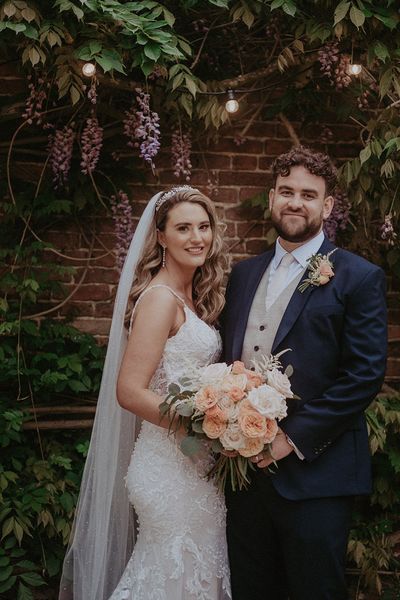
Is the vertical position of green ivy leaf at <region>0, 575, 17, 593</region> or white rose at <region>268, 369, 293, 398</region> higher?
white rose at <region>268, 369, 293, 398</region>

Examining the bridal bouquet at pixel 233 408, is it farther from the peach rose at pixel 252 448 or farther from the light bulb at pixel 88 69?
the light bulb at pixel 88 69

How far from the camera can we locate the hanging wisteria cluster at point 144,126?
3.43 metres

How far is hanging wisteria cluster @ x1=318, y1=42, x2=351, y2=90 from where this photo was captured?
3533 millimetres

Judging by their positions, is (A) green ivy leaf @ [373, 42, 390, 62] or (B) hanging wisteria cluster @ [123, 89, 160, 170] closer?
(A) green ivy leaf @ [373, 42, 390, 62]

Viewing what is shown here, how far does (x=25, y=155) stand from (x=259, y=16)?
1402 mm

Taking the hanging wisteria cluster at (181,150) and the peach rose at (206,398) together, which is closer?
the peach rose at (206,398)

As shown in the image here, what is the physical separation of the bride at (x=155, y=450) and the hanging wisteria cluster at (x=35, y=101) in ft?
3.42

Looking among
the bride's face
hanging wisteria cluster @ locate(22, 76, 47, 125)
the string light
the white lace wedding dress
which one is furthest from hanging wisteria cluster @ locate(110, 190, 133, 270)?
the white lace wedding dress

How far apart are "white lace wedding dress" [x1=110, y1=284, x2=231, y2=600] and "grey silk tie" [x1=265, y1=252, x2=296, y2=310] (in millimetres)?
290

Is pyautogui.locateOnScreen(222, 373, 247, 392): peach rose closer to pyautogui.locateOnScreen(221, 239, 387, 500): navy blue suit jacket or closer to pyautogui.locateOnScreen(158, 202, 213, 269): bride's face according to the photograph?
pyautogui.locateOnScreen(221, 239, 387, 500): navy blue suit jacket

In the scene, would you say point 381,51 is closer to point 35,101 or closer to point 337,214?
point 337,214

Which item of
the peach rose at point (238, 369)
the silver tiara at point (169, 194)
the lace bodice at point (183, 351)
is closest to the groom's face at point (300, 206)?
the silver tiara at point (169, 194)

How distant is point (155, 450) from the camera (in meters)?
2.69

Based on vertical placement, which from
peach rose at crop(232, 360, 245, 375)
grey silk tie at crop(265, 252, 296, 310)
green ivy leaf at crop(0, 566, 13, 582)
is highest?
grey silk tie at crop(265, 252, 296, 310)
